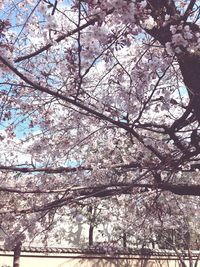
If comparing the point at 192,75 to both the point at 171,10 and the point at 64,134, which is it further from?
the point at 64,134

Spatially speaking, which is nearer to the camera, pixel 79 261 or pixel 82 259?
pixel 79 261

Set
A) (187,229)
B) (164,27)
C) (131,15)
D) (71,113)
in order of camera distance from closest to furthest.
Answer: (131,15) → (164,27) → (71,113) → (187,229)

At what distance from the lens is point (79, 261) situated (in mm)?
13547

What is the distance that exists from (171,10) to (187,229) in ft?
42.7

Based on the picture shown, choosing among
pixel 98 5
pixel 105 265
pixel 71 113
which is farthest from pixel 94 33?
pixel 105 265

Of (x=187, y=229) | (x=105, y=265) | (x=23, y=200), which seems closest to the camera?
(x=23, y=200)

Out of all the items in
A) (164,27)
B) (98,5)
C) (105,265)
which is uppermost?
(164,27)

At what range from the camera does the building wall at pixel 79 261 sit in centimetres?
1235

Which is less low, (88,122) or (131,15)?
Result: (88,122)

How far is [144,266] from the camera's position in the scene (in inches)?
618

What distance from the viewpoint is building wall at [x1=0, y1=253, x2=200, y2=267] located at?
1235 centimetres

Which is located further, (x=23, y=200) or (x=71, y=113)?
(x=23, y=200)

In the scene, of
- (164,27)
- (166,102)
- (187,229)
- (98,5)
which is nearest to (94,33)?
(98,5)

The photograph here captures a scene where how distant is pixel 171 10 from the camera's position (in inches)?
157
